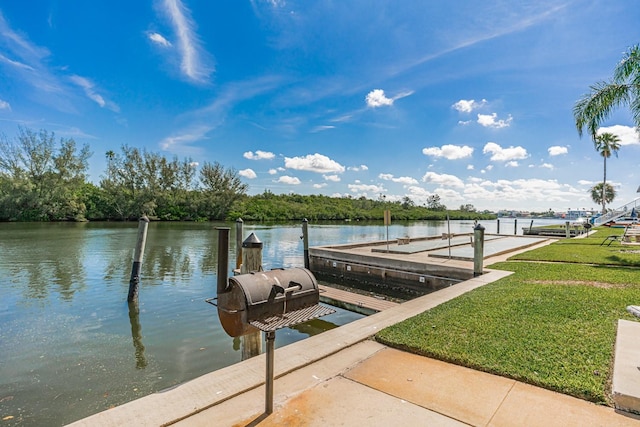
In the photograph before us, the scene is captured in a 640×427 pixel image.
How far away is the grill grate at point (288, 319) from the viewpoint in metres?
2.13

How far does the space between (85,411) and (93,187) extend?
56774 millimetres

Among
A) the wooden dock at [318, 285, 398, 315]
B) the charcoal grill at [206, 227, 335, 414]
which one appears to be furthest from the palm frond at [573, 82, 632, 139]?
the charcoal grill at [206, 227, 335, 414]

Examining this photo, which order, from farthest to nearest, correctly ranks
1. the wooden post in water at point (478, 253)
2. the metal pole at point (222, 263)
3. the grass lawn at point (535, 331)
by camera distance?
the wooden post in water at point (478, 253), the grass lawn at point (535, 331), the metal pole at point (222, 263)

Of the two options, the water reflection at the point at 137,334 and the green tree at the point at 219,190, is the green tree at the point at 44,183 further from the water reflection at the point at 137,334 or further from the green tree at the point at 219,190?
the water reflection at the point at 137,334

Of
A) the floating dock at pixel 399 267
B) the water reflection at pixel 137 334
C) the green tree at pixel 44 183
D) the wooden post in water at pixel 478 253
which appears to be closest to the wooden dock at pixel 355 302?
the floating dock at pixel 399 267

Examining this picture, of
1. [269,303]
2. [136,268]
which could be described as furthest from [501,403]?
[136,268]

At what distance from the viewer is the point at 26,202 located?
37.1m

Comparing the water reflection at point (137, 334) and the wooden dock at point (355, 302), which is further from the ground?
the wooden dock at point (355, 302)

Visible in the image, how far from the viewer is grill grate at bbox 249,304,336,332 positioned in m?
2.13

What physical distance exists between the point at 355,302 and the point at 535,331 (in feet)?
14.6

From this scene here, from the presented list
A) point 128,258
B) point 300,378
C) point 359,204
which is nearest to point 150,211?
point 128,258

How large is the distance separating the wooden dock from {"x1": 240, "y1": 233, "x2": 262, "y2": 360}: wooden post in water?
3.34 meters

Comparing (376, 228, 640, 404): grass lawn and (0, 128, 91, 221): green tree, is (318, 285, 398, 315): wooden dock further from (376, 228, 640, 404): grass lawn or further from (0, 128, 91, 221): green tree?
(0, 128, 91, 221): green tree

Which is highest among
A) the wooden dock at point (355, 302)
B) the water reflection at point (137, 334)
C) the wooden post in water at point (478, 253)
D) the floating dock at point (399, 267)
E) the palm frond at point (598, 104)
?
the palm frond at point (598, 104)
